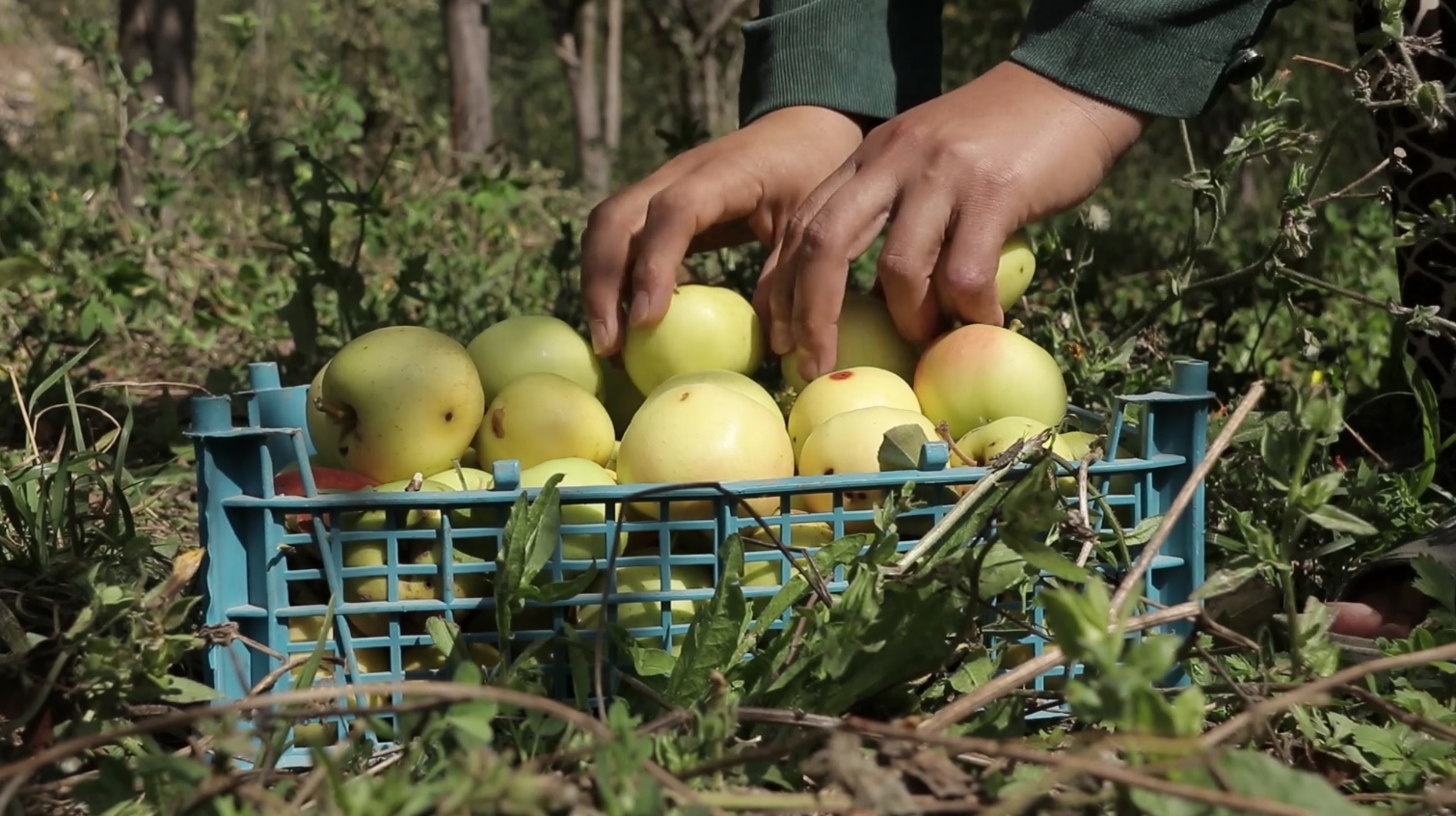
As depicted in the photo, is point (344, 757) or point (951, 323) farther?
point (951, 323)

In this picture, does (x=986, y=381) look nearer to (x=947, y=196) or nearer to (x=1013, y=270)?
(x=947, y=196)

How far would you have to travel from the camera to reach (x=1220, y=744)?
107 centimetres

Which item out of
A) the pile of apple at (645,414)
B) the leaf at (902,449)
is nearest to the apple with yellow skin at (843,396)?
the pile of apple at (645,414)

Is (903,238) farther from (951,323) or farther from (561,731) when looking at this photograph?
(561,731)

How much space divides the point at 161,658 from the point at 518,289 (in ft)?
8.06

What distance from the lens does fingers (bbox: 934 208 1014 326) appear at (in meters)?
1.77

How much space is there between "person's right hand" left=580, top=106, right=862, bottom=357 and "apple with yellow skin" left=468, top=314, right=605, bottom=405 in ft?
0.12

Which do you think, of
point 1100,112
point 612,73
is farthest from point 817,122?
point 612,73

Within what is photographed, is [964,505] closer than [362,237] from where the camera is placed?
Yes

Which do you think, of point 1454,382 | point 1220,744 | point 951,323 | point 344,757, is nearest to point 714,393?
point 951,323

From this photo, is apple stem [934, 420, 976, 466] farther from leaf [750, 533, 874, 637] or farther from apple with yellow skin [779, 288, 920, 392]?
apple with yellow skin [779, 288, 920, 392]

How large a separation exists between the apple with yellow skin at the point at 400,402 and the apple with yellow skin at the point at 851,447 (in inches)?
16.5

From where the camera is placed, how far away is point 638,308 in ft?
6.20

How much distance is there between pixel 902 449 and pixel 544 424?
→ 46 centimetres
